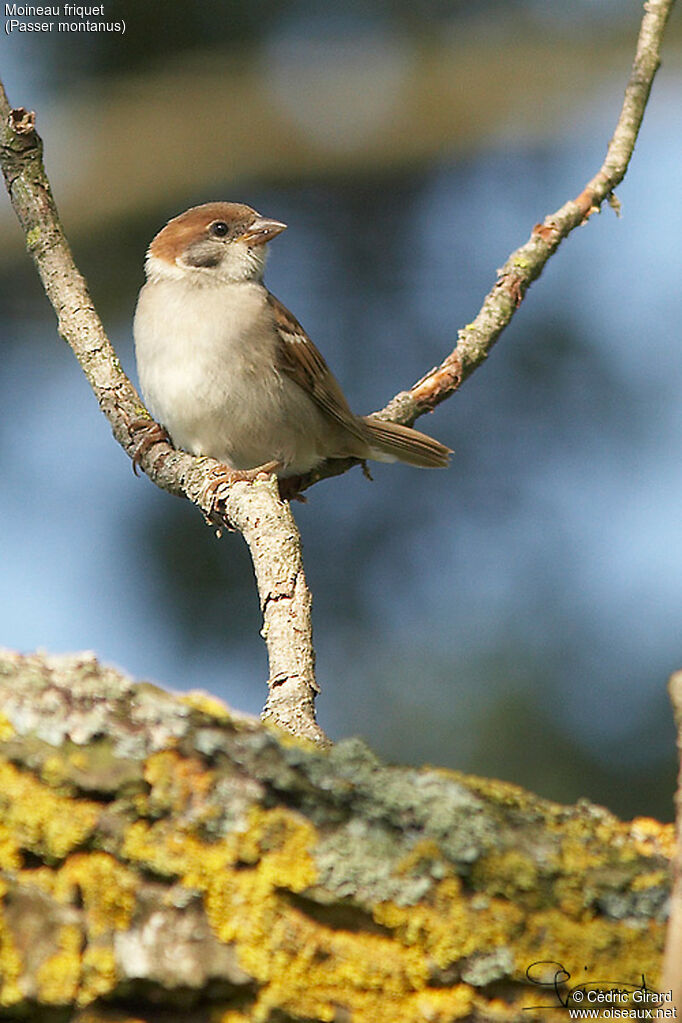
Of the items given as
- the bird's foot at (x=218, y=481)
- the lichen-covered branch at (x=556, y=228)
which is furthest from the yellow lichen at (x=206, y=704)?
the lichen-covered branch at (x=556, y=228)

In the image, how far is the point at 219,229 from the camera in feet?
15.7

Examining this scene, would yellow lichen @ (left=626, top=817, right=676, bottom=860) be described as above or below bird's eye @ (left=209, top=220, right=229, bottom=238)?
below

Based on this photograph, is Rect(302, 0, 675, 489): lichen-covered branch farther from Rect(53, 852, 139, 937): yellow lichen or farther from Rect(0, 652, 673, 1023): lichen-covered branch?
Rect(53, 852, 139, 937): yellow lichen

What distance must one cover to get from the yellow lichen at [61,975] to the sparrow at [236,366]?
8.95 ft

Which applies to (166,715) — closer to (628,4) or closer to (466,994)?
(466,994)

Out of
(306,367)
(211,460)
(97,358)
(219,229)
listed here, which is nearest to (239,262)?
(219,229)

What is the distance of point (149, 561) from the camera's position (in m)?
6.06

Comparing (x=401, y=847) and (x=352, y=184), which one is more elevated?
(x=352, y=184)

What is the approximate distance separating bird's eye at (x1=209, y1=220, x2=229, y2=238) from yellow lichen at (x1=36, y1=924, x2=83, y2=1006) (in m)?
3.75

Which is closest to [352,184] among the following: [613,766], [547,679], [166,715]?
[547,679]

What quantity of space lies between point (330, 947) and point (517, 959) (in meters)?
0.24

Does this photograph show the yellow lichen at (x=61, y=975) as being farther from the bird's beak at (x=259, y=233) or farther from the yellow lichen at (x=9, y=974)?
the bird's beak at (x=259, y=233)

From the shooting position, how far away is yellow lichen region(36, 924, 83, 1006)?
1.41 metres

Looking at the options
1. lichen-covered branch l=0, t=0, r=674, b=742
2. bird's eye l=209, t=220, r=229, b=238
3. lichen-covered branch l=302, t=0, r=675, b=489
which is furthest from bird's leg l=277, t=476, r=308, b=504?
bird's eye l=209, t=220, r=229, b=238
